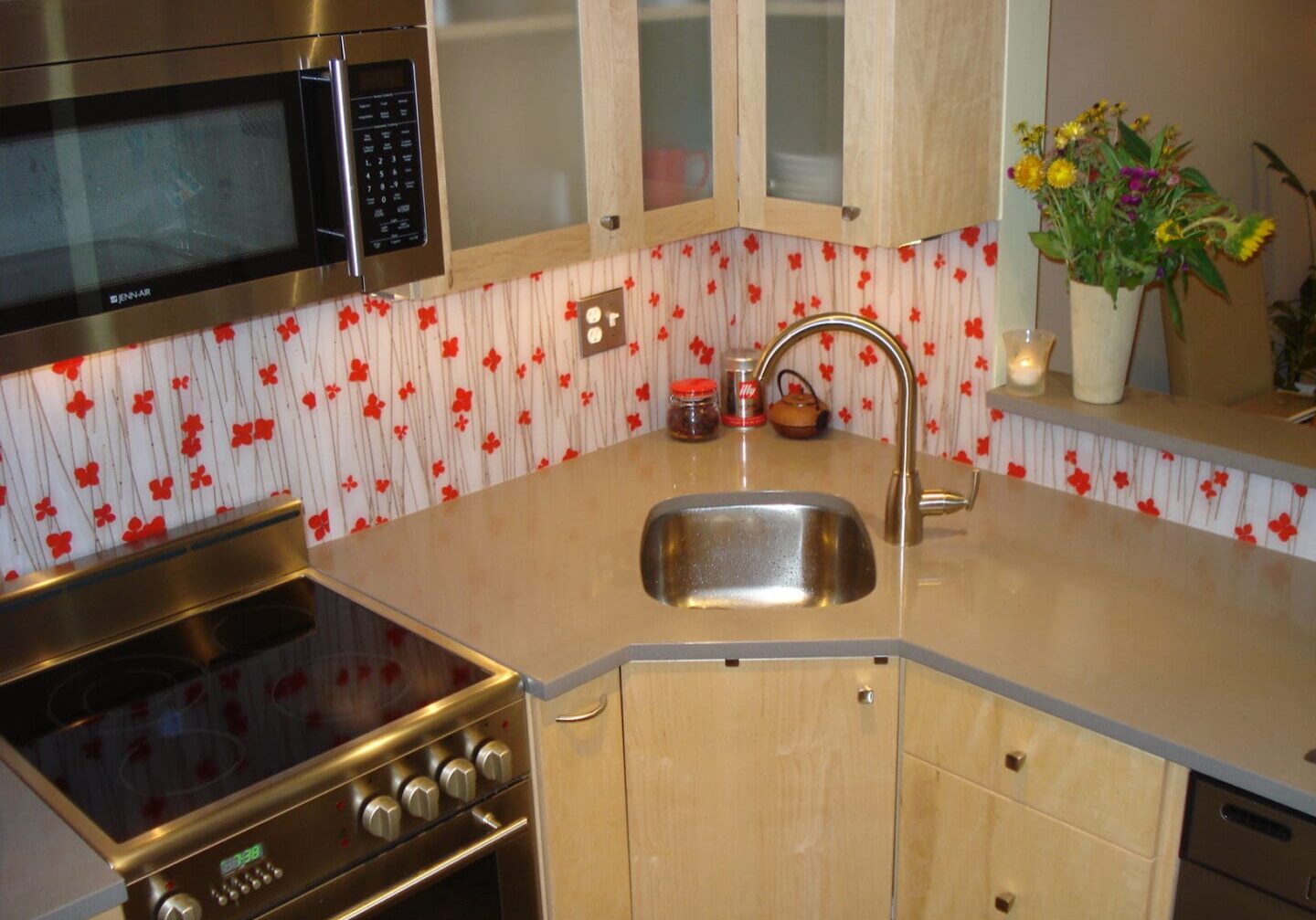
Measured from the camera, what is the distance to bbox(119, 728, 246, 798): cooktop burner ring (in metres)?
1.68

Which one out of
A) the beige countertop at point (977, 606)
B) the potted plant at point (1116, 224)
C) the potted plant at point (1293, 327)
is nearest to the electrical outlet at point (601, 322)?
the beige countertop at point (977, 606)

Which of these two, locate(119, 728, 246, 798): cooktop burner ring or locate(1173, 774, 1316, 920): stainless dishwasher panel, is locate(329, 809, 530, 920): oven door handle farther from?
locate(1173, 774, 1316, 920): stainless dishwasher panel

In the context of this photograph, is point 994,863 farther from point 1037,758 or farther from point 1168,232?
point 1168,232

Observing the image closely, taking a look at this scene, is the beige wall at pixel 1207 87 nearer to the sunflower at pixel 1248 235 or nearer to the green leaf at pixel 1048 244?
the green leaf at pixel 1048 244

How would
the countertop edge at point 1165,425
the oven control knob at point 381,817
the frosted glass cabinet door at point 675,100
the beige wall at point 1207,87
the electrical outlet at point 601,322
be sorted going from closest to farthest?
1. the oven control knob at point 381,817
2. the countertop edge at point 1165,425
3. the frosted glass cabinet door at point 675,100
4. the electrical outlet at point 601,322
5. the beige wall at point 1207,87

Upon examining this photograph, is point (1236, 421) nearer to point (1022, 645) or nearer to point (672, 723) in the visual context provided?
point (1022, 645)

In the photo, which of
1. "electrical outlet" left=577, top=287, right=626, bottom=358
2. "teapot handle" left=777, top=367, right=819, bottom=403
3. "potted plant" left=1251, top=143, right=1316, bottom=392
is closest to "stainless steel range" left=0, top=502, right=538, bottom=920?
"electrical outlet" left=577, top=287, right=626, bottom=358

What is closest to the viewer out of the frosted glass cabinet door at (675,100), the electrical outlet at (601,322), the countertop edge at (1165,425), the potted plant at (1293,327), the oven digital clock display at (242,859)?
the oven digital clock display at (242,859)

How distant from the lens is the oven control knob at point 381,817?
67.8 inches

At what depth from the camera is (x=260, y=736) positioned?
1.79 m

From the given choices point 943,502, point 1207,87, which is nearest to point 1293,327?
point 1207,87

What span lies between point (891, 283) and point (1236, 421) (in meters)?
0.66

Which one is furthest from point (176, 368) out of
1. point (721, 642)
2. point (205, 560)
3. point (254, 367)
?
point (721, 642)

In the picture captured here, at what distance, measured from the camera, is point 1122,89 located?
9.53ft
